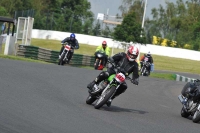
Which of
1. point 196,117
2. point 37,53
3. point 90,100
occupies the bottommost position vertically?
point 37,53

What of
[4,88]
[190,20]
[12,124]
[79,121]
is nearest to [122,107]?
[4,88]

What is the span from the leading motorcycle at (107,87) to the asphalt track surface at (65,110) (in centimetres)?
22

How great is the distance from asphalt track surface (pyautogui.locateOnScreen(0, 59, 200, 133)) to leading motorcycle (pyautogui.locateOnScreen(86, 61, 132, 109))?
22 centimetres

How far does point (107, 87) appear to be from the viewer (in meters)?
12.1

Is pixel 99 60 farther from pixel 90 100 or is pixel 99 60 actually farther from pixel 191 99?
pixel 90 100

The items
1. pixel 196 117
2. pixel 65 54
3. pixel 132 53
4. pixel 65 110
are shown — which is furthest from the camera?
pixel 65 54

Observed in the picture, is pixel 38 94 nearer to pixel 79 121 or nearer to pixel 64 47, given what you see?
pixel 79 121

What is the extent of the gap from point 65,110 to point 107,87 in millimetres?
1471

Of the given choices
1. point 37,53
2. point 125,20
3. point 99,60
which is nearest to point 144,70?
point 99,60

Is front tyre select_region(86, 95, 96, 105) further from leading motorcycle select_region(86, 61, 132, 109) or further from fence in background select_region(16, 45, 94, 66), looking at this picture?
fence in background select_region(16, 45, 94, 66)

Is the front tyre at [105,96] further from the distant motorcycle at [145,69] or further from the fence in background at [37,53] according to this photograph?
the distant motorcycle at [145,69]

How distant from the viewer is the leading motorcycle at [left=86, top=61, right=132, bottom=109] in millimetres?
11930

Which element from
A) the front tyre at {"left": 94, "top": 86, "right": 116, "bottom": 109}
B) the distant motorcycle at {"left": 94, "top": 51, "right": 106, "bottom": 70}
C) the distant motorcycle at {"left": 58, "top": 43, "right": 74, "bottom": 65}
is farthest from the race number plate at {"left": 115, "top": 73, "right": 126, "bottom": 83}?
the distant motorcycle at {"left": 94, "top": 51, "right": 106, "bottom": 70}

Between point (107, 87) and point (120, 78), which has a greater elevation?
point (120, 78)
